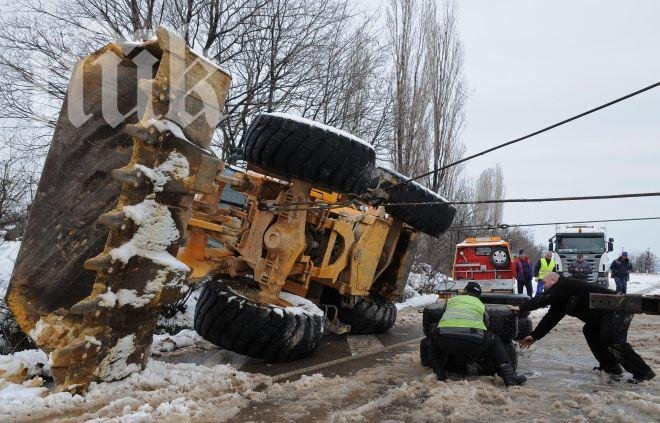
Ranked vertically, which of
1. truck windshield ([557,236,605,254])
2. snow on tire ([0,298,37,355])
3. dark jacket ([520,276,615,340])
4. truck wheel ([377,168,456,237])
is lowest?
snow on tire ([0,298,37,355])

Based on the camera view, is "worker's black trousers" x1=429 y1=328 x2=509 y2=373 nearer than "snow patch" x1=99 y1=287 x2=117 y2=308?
No

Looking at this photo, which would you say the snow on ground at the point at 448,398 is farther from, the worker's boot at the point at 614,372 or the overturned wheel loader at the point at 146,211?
the overturned wheel loader at the point at 146,211

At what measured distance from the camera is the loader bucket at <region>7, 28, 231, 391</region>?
9.94 feet

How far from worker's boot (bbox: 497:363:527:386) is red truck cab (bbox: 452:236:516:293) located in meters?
9.48

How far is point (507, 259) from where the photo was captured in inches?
543

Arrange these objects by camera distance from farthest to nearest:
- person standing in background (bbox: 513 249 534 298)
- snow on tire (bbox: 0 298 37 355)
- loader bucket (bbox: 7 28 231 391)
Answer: person standing in background (bbox: 513 249 534 298), snow on tire (bbox: 0 298 37 355), loader bucket (bbox: 7 28 231 391)

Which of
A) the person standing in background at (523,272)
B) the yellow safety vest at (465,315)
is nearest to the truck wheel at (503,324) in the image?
the yellow safety vest at (465,315)

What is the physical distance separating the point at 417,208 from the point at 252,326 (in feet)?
8.15

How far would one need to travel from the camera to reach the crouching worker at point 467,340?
428cm

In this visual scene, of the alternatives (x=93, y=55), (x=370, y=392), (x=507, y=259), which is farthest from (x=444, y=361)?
(x=507, y=259)

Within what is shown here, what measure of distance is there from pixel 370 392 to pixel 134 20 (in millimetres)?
7851

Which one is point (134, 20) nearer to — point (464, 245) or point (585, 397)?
point (585, 397)

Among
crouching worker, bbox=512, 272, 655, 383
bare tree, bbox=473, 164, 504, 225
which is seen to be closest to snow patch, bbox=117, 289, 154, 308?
crouching worker, bbox=512, 272, 655, 383

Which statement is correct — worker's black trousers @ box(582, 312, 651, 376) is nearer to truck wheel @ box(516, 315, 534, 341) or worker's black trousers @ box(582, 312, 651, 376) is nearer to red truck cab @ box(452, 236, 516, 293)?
truck wheel @ box(516, 315, 534, 341)
